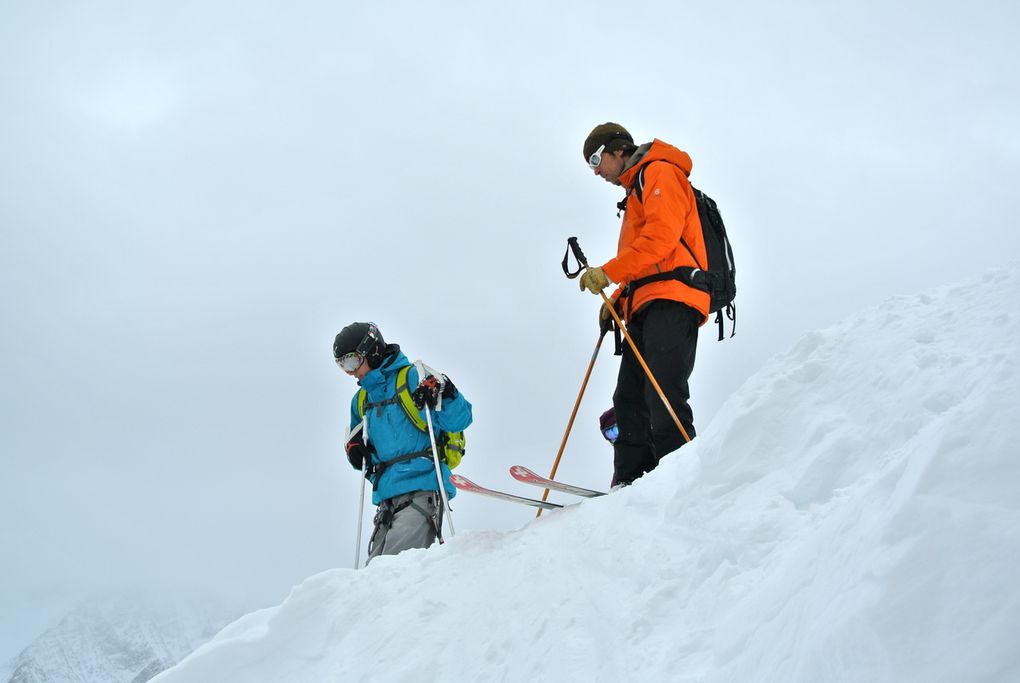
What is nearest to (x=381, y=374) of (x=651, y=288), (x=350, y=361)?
(x=350, y=361)

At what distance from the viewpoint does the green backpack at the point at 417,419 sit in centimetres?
661

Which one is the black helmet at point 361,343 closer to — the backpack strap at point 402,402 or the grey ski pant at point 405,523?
the backpack strap at point 402,402

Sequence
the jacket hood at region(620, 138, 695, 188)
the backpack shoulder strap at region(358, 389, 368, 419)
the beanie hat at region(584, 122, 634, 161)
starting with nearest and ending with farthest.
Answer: the jacket hood at region(620, 138, 695, 188) → the beanie hat at region(584, 122, 634, 161) → the backpack shoulder strap at region(358, 389, 368, 419)

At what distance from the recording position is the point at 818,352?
3.47 m

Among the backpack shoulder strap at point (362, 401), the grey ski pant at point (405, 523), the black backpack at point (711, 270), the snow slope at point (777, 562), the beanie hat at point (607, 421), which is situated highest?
the backpack shoulder strap at point (362, 401)

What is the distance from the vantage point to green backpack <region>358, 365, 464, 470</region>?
260 inches

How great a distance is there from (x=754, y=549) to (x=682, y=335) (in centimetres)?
254

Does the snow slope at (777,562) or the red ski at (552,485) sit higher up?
the red ski at (552,485)

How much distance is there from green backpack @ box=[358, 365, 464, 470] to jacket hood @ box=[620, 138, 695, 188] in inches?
105

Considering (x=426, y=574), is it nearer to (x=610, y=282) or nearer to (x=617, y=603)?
(x=617, y=603)

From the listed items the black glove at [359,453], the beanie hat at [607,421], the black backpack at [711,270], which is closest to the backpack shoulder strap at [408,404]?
the black glove at [359,453]

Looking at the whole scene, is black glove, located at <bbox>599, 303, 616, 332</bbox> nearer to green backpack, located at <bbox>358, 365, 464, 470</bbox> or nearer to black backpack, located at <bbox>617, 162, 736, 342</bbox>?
black backpack, located at <bbox>617, 162, 736, 342</bbox>

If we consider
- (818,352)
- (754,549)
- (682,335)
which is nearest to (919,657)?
(754,549)

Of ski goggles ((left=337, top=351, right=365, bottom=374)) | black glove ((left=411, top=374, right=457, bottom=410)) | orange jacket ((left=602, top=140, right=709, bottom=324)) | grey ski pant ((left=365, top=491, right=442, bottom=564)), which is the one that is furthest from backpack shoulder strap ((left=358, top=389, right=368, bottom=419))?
orange jacket ((left=602, top=140, right=709, bottom=324))
